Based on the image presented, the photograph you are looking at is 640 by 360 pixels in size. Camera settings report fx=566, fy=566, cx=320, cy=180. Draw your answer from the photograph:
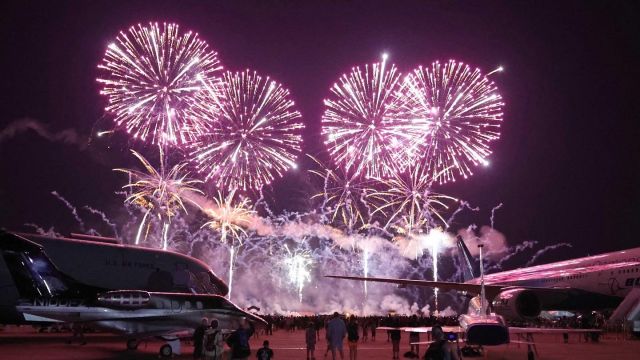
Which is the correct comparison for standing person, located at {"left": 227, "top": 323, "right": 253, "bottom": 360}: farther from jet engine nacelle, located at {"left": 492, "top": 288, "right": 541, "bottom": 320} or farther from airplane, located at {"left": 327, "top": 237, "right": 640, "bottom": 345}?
jet engine nacelle, located at {"left": 492, "top": 288, "right": 541, "bottom": 320}

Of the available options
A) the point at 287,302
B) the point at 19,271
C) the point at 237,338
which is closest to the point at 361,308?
the point at 287,302

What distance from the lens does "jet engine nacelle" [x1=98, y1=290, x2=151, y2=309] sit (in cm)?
2642

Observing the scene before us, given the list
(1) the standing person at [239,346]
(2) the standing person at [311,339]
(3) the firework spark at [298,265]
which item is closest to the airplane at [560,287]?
(2) the standing person at [311,339]

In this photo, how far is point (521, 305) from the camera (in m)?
31.7

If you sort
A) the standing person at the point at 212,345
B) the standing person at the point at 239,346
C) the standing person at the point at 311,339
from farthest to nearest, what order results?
1. the standing person at the point at 311,339
2. the standing person at the point at 212,345
3. the standing person at the point at 239,346

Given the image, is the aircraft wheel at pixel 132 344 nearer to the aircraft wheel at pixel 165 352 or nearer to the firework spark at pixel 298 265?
the aircraft wheel at pixel 165 352

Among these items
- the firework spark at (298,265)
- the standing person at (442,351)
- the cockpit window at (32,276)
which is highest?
the firework spark at (298,265)

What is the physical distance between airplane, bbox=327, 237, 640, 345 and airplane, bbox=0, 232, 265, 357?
721cm

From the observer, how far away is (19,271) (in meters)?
26.9

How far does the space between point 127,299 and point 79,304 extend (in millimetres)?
2851

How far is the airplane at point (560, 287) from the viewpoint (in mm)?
31750

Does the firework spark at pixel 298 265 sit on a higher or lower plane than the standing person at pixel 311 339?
higher

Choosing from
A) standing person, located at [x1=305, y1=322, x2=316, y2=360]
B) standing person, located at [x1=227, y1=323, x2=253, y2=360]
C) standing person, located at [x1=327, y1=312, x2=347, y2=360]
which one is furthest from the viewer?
standing person, located at [x1=305, y1=322, x2=316, y2=360]

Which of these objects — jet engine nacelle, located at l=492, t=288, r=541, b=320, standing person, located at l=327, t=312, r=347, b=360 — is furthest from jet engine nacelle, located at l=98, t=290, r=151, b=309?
jet engine nacelle, located at l=492, t=288, r=541, b=320
